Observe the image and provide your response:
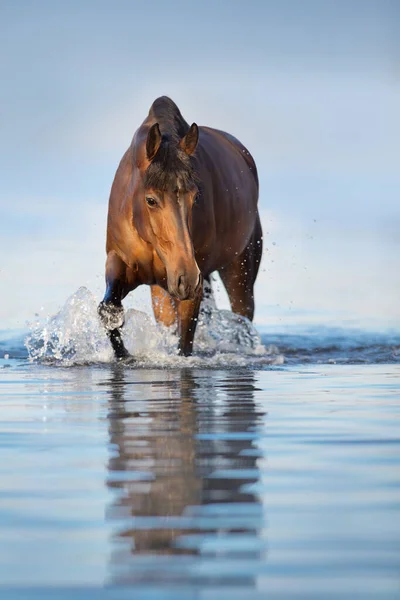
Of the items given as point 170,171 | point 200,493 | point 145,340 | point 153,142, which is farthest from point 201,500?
point 145,340

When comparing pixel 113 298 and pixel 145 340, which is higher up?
pixel 113 298

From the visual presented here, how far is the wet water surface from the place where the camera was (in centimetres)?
137

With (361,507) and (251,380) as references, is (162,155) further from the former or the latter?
(361,507)

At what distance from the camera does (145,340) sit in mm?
7637

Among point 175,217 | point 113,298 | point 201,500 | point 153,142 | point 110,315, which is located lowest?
point 201,500

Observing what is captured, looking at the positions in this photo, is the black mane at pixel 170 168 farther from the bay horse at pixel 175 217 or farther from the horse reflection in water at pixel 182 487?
the horse reflection in water at pixel 182 487

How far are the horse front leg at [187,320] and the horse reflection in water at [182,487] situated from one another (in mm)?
2828

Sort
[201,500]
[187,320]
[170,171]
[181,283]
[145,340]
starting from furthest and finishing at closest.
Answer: [145,340] → [187,320] → [170,171] → [181,283] → [201,500]

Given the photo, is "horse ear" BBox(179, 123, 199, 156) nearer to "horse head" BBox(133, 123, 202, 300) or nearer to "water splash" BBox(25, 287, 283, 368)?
"horse head" BBox(133, 123, 202, 300)

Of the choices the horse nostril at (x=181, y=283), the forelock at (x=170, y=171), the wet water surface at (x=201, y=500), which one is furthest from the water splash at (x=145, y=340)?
the wet water surface at (x=201, y=500)

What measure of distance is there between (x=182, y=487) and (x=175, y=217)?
165 inches

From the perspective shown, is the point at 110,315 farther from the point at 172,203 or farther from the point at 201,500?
the point at 201,500

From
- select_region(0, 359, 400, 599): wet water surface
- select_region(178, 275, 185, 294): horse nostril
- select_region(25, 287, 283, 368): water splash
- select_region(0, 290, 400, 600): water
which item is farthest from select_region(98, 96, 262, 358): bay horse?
select_region(0, 359, 400, 599): wet water surface

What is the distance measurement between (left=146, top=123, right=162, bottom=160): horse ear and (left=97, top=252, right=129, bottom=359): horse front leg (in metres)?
0.97
